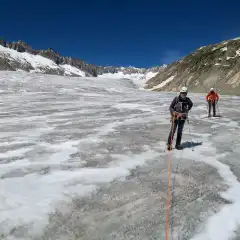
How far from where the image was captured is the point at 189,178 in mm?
8453

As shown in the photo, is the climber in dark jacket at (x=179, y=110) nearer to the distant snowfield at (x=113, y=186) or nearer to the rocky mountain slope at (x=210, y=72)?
the distant snowfield at (x=113, y=186)

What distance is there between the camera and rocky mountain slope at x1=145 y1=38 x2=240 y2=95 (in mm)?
64438

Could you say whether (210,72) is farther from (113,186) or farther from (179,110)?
(113,186)

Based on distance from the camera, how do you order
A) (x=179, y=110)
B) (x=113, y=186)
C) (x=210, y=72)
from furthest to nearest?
(x=210, y=72) < (x=179, y=110) < (x=113, y=186)

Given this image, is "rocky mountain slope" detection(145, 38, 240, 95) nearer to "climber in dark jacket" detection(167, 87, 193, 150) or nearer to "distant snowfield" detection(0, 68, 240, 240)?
"climber in dark jacket" detection(167, 87, 193, 150)

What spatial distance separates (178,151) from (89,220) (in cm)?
576

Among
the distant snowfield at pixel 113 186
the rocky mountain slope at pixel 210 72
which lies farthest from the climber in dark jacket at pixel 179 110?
the rocky mountain slope at pixel 210 72

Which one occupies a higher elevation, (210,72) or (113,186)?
(210,72)

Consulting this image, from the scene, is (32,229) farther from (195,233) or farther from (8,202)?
(195,233)

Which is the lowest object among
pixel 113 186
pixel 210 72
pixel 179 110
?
pixel 113 186

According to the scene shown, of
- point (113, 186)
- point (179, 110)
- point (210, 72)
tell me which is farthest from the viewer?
point (210, 72)

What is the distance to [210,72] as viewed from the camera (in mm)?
71688

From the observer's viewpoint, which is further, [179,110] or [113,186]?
[179,110]

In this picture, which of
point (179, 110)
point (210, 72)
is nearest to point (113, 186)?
point (179, 110)
